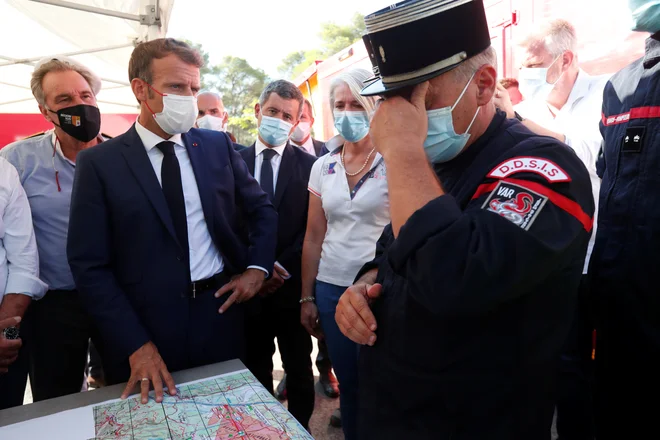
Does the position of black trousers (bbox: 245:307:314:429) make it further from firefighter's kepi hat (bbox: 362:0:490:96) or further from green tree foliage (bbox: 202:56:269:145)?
green tree foliage (bbox: 202:56:269:145)

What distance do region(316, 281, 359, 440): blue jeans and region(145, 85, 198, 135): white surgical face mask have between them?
3.37 feet

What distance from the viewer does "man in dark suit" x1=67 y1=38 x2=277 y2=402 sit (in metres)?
1.65

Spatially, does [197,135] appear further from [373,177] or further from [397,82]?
[397,82]

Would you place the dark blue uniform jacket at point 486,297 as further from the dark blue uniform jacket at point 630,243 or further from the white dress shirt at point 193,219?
the white dress shirt at point 193,219

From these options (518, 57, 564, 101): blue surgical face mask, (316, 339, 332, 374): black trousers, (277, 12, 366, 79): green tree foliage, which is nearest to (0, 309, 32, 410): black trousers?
(316, 339, 332, 374): black trousers

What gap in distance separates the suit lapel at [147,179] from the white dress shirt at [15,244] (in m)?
0.58

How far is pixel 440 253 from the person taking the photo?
0.85m

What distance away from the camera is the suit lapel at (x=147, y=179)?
1720mm

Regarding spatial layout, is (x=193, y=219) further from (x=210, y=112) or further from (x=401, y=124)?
(x=210, y=112)

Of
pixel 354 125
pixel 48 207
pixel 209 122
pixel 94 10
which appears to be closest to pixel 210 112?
pixel 209 122

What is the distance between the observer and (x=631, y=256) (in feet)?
5.09

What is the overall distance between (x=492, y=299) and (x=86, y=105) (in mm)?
2357

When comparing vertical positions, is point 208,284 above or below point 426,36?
below

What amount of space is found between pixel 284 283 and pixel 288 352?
16.6 inches
